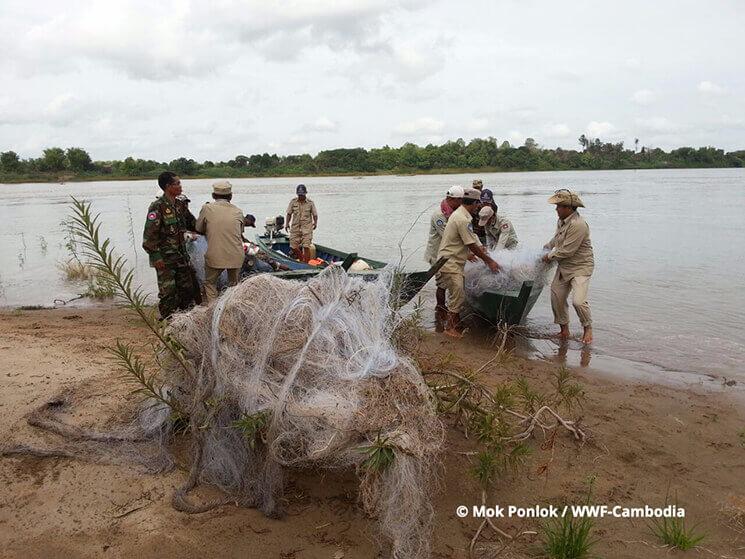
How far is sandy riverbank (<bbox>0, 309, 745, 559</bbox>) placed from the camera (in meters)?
3.04

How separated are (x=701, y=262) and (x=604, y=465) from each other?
43.1 ft

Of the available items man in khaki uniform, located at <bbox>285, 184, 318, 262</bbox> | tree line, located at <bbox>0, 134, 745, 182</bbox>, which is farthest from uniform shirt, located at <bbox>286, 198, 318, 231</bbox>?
tree line, located at <bbox>0, 134, 745, 182</bbox>

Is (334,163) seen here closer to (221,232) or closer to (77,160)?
(77,160)

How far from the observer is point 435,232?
8414 mm

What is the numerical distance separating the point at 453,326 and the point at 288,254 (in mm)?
5217

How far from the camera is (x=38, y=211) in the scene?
3272 centimetres

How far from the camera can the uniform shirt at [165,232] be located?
606cm

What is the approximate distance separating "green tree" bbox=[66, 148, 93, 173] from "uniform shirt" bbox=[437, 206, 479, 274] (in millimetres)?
74771

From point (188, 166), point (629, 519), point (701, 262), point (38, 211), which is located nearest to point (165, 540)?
point (629, 519)

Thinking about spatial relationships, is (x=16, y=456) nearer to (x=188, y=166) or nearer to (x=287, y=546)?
(x=287, y=546)

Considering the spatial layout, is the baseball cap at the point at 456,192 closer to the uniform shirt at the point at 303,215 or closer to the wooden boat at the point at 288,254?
the wooden boat at the point at 288,254

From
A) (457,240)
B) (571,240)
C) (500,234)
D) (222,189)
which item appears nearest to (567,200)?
(571,240)

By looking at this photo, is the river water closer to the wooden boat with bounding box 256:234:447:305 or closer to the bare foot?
the bare foot

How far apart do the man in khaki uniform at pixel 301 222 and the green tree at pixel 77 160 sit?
7021 cm
